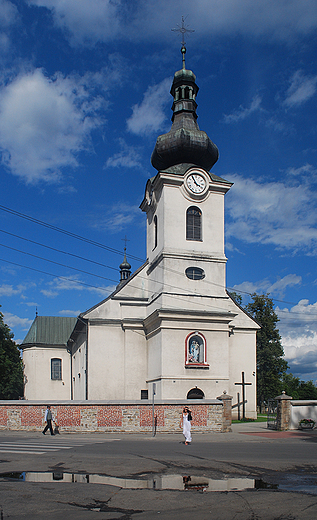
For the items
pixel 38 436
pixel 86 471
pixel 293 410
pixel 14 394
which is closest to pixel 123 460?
pixel 86 471

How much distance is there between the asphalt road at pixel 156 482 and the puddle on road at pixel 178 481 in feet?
0.06

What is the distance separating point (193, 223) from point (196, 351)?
8473 millimetres

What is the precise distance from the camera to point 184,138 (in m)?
32.0

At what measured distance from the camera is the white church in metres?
29.4

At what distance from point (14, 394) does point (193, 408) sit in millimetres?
42481

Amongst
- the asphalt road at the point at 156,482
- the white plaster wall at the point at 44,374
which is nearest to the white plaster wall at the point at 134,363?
the asphalt road at the point at 156,482

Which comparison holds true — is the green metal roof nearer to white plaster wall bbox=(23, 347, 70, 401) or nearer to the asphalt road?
white plaster wall bbox=(23, 347, 70, 401)

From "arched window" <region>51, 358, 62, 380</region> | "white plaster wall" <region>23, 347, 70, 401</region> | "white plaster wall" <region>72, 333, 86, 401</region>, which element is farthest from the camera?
"arched window" <region>51, 358, 62, 380</region>

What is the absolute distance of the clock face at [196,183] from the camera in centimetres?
3195

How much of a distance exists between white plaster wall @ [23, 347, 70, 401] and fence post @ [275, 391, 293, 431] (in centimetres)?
2812

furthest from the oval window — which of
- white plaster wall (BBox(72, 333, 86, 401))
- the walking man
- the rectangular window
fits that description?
the walking man

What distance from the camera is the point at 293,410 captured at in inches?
1006

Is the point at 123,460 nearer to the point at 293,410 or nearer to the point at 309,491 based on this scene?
the point at 309,491

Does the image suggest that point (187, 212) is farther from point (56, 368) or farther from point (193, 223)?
point (56, 368)
